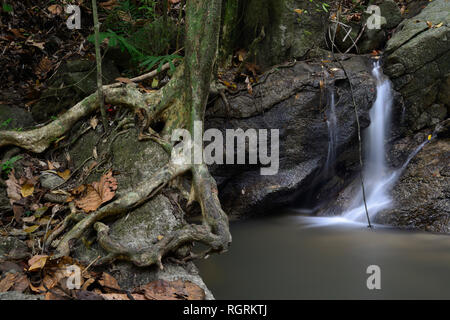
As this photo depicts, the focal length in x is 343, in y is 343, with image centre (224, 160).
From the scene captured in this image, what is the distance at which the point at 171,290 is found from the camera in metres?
2.54

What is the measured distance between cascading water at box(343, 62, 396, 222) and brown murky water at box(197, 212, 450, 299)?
2.09 ft

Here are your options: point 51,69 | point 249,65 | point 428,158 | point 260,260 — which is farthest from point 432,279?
point 51,69

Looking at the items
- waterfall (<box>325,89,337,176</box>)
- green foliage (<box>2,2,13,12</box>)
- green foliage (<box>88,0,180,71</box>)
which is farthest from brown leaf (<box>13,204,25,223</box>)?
green foliage (<box>2,2,13,12</box>)

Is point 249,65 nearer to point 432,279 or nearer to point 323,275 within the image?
point 323,275

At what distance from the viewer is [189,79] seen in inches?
155

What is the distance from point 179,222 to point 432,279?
8.47ft

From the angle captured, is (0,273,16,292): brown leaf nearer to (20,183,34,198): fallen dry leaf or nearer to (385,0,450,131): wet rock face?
(20,183,34,198): fallen dry leaf

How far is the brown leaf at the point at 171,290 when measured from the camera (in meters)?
2.46

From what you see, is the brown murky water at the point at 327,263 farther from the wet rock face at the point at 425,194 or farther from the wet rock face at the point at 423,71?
the wet rock face at the point at 423,71

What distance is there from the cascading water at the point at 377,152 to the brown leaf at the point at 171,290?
11.5ft

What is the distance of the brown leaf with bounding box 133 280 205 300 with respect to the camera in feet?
8.07

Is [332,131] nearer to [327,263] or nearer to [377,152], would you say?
[377,152]


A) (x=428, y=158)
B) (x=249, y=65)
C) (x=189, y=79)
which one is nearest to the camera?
(x=189, y=79)

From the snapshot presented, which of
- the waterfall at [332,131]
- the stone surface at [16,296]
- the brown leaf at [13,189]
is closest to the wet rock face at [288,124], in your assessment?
the waterfall at [332,131]
